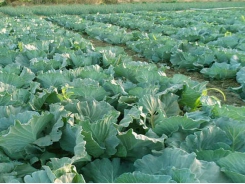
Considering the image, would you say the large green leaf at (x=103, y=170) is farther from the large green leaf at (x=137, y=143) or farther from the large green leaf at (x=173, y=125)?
the large green leaf at (x=173, y=125)

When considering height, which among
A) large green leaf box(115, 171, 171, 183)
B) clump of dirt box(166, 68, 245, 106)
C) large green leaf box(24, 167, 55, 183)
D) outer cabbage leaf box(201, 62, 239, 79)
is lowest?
clump of dirt box(166, 68, 245, 106)

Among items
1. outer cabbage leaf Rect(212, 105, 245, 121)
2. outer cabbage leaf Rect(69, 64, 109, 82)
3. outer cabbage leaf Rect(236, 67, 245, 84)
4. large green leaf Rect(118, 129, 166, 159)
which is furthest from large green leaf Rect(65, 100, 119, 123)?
outer cabbage leaf Rect(236, 67, 245, 84)

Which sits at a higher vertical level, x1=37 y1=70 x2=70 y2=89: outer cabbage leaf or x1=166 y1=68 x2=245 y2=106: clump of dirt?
x1=37 y1=70 x2=70 y2=89: outer cabbage leaf

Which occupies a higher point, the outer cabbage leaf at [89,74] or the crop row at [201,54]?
the outer cabbage leaf at [89,74]

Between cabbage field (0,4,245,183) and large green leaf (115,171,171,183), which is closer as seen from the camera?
large green leaf (115,171,171,183)

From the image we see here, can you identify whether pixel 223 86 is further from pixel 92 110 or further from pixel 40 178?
pixel 40 178

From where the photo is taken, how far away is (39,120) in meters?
1.75

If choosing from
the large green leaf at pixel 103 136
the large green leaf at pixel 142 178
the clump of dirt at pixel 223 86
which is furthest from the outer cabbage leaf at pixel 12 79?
the clump of dirt at pixel 223 86

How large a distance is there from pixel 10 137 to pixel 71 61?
2.23 metres

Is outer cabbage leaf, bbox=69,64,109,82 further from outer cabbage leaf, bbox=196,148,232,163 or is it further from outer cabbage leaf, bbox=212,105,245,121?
outer cabbage leaf, bbox=196,148,232,163

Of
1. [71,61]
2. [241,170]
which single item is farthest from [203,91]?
[71,61]

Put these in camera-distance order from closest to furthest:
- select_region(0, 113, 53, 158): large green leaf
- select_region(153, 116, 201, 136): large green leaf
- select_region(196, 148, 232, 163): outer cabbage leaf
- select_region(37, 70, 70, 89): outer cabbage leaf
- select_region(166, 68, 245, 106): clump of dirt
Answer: select_region(196, 148, 232, 163): outer cabbage leaf, select_region(0, 113, 53, 158): large green leaf, select_region(153, 116, 201, 136): large green leaf, select_region(37, 70, 70, 89): outer cabbage leaf, select_region(166, 68, 245, 106): clump of dirt

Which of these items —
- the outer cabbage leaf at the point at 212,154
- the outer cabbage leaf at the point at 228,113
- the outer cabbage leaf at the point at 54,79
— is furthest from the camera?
the outer cabbage leaf at the point at 54,79

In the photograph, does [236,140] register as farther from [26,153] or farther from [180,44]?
[180,44]
